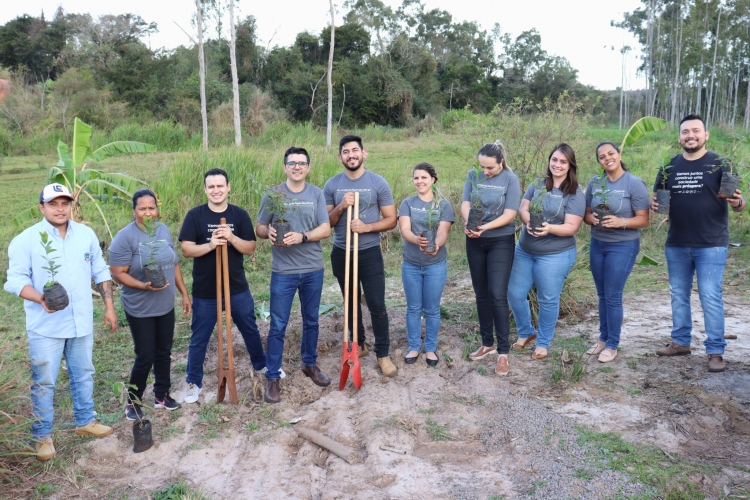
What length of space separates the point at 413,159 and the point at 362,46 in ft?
54.7

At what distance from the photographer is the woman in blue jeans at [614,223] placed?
5391 mm

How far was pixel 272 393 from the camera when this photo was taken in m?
5.05

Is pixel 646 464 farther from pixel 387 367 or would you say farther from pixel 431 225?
pixel 431 225

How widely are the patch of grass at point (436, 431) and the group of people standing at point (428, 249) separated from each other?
2.96 feet

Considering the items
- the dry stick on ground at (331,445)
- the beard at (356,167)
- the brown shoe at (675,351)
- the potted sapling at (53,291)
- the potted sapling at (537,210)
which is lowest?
the dry stick on ground at (331,445)

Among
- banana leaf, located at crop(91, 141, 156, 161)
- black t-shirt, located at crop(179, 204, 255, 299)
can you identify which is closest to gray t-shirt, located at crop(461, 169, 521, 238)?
black t-shirt, located at crop(179, 204, 255, 299)

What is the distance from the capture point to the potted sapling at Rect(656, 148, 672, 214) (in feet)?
17.6

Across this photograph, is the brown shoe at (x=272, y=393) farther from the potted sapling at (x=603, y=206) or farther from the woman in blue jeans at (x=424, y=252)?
the potted sapling at (x=603, y=206)

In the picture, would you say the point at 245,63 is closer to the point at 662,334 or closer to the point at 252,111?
the point at 252,111

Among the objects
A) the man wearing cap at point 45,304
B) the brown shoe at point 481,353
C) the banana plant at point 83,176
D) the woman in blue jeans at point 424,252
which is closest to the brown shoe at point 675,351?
the brown shoe at point 481,353

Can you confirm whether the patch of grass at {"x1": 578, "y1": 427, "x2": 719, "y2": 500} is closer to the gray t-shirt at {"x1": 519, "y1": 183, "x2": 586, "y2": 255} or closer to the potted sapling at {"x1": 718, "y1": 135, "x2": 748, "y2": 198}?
the gray t-shirt at {"x1": 519, "y1": 183, "x2": 586, "y2": 255}

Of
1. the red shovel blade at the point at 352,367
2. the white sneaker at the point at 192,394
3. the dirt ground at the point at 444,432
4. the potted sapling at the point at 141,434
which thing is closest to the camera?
the dirt ground at the point at 444,432

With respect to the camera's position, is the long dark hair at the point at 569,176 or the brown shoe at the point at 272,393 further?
the long dark hair at the point at 569,176

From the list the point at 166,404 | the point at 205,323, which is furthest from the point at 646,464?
the point at 166,404
